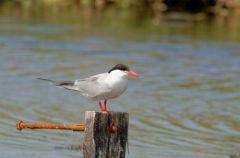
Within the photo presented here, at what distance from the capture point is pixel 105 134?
738cm

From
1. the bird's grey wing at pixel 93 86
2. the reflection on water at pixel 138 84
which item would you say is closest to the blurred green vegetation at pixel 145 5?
the reflection on water at pixel 138 84

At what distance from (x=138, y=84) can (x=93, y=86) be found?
693 cm

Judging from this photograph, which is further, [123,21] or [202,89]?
[123,21]

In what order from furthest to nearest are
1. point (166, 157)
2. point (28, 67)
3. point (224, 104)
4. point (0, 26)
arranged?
point (0, 26) < point (28, 67) < point (224, 104) < point (166, 157)

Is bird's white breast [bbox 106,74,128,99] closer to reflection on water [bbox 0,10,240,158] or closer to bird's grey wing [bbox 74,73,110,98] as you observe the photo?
bird's grey wing [bbox 74,73,110,98]

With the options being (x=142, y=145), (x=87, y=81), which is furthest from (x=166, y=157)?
(x=87, y=81)

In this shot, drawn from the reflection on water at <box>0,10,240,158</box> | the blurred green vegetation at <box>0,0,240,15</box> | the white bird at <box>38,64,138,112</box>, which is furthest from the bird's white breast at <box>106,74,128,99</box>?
the blurred green vegetation at <box>0,0,240,15</box>

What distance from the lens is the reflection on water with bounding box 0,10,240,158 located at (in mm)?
10156

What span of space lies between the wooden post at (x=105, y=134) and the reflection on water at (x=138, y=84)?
6.03ft

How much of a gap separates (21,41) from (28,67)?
10.8ft

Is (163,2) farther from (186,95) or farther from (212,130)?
(212,130)

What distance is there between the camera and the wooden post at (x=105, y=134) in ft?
24.1

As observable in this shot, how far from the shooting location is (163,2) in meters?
27.5

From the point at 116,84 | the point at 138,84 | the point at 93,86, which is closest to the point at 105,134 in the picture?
the point at 116,84
